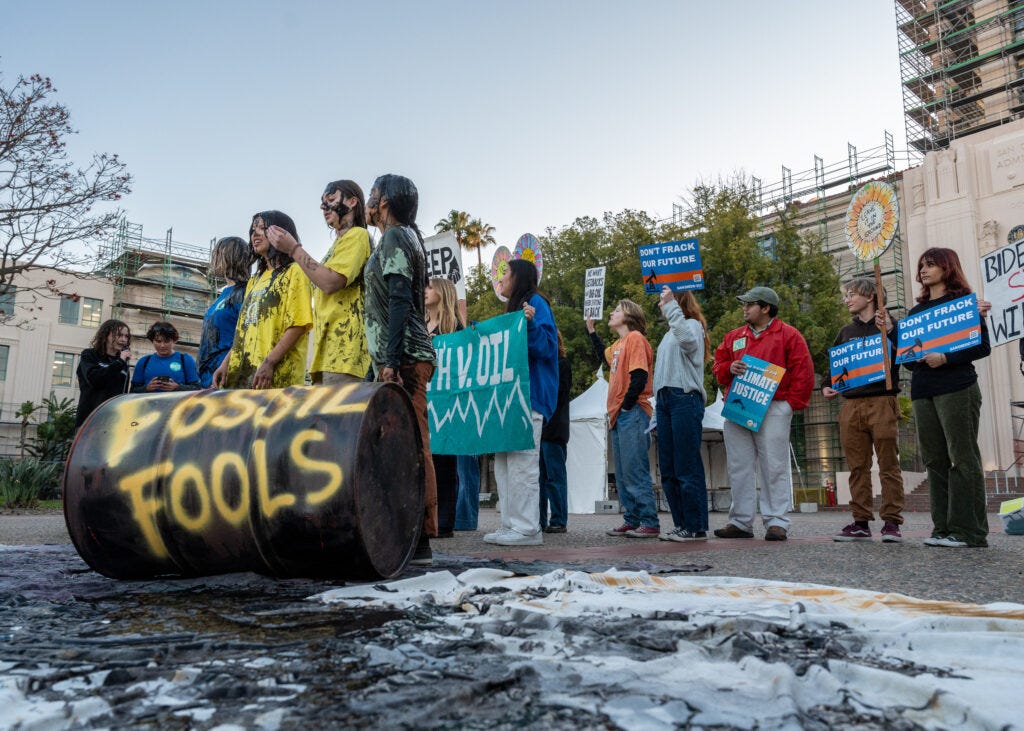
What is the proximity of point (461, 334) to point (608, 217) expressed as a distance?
23765mm

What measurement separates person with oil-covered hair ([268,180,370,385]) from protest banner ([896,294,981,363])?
10.8 feet

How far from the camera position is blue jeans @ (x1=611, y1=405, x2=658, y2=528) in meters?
5.79

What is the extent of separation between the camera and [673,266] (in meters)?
6.40

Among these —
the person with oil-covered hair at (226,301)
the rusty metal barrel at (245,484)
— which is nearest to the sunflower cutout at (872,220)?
the rusty metal barrel at (245,484)

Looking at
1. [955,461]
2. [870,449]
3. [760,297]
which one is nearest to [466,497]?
[760,297]

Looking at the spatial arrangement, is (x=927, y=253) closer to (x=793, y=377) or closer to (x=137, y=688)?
(x=793, y=377)

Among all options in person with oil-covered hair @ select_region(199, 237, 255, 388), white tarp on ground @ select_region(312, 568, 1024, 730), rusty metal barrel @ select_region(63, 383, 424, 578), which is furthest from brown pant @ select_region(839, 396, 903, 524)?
person with oil-covered hair @ select_region(199, 237, 255, 388)

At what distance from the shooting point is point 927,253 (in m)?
4.79

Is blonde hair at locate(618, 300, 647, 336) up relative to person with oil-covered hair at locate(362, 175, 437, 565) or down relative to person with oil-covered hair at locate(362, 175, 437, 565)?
up

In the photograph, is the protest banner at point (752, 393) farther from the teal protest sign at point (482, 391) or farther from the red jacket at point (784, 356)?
the teal protest sign at point (482, 391)

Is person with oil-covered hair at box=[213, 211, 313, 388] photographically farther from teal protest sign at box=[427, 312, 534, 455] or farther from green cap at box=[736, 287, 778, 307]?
green cap at box=[736, 287, 778, 307]

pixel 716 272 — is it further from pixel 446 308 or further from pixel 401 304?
pixel 401 304

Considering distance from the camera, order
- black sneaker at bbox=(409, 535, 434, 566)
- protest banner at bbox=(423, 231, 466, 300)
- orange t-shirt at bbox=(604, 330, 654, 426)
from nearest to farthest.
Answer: black sneaker at bbox=(409, 535, 434, 566) < orange t-shirt at bbox=(604, 330, 654, 426) < protest banner at bbox=(423, 231, 466, 300)

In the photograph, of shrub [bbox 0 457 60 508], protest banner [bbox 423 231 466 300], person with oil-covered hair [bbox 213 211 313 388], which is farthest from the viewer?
shrub [bbox 0 457 60 508]
